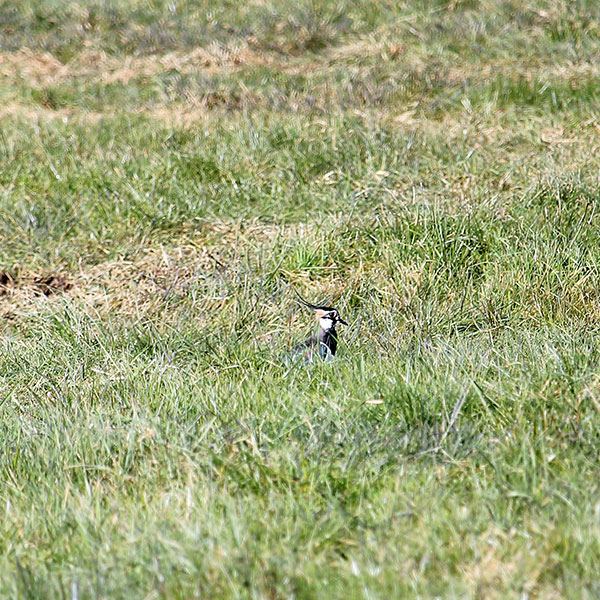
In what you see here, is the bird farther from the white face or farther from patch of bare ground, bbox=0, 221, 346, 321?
patch of bare ground, bbox=0, 221, 346, 321

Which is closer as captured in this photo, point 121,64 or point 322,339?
point 322,339

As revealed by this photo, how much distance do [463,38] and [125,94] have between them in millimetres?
3355

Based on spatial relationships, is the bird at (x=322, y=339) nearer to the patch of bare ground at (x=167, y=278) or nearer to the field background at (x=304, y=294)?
the field background at (x=304, y=294)

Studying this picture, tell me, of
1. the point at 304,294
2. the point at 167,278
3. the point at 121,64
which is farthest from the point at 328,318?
the point at 121,64

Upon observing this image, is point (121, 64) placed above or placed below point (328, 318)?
above

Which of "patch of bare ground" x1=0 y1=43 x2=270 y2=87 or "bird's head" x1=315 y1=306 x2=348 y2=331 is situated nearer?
"bird's head" x1=315 y1=306 x2=348 y2=331

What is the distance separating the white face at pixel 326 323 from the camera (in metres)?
4.43

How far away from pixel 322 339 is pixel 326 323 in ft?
0.69

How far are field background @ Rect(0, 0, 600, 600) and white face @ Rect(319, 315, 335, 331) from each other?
111mm

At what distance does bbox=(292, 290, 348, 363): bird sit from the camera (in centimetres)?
406

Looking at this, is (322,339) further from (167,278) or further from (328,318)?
(167,278)

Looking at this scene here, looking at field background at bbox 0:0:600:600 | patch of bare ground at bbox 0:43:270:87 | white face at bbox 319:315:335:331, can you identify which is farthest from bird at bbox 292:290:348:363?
patch of bare ground at bbox 0:43:270:87

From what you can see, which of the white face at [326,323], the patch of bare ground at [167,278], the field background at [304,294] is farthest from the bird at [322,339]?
the patch of bare ground at [167,278]

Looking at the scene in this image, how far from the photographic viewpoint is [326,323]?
14.6ft
